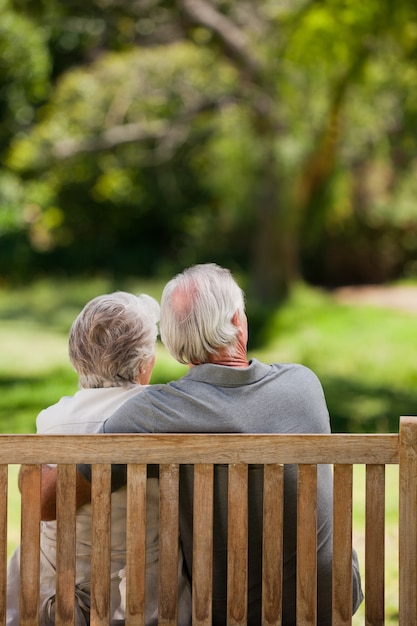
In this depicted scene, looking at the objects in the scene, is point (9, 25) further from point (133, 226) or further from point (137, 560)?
point (137, 560)

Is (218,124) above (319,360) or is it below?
above

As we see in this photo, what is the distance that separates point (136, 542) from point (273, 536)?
0.31 m

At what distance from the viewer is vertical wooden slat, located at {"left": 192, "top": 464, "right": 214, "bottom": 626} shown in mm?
2271

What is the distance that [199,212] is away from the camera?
2227 cm

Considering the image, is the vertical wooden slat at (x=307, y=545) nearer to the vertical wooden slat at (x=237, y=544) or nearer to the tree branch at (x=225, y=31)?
the vertical wooden slat at (x=237, y=544)

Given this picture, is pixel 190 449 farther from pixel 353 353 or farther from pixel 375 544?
pixel 353 353

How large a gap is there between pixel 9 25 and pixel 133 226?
894 centimetres

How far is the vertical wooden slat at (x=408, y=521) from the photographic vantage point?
226 cm

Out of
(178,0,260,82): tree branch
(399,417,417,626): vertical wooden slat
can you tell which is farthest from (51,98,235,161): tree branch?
(399,417,417,626): vertical wooden slat

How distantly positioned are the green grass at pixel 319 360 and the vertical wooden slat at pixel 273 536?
1678 millimetres

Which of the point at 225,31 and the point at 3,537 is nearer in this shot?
the point at 3,537

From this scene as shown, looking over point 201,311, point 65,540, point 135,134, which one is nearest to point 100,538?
point 65,540

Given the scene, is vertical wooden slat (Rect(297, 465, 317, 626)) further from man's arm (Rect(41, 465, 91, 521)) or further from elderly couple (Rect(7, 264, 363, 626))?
man's arm (Rect(41, 465, 91, 521))

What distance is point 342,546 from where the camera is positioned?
2.30 metres
